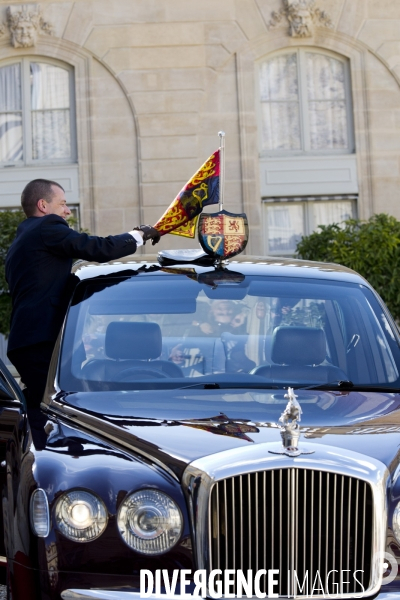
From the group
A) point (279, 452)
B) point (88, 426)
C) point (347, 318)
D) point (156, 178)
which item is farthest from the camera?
point (156, 178)

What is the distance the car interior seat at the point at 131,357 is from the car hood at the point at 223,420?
0.21 metres

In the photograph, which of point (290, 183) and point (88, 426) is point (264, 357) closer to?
point (88, 426)

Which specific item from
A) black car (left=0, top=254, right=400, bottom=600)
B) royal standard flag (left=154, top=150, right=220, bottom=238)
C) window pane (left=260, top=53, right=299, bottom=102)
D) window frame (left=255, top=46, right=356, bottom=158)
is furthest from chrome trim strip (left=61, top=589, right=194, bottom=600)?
window pane (left=260, top=53, right=299, bottom=102)

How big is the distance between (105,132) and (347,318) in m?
12.7

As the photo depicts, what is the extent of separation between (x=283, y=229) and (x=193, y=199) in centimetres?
1194

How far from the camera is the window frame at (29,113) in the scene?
1709 centimetres

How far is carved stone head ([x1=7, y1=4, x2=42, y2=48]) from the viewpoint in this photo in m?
16.7

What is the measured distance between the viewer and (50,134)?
56.5ft

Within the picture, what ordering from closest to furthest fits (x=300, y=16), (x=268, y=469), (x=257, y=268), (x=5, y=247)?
(x=268, y=469) → (x=257, y=268) → (x=5, y=247) → (x=300, y=16)

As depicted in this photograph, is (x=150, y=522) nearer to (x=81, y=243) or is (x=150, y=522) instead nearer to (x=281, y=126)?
(x=81, y=243)

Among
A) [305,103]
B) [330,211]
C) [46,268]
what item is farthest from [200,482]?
[305,103]

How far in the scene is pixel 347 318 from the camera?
457 cm

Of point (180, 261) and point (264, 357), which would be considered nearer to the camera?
point (264, 357)

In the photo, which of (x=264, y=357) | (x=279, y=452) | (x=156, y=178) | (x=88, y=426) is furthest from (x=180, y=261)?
(x=156, y=178)
